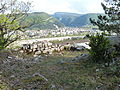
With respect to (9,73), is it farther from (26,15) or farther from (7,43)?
(26,15)

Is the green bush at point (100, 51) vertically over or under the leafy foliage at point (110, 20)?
under

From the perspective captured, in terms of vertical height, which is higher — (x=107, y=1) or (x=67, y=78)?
(x=107, y=1)

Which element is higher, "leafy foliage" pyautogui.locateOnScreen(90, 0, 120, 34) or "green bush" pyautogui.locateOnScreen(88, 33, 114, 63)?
"leafy foliage" pyautogui.locateOnScreen(90, 0, 120, 34)

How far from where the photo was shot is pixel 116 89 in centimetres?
542

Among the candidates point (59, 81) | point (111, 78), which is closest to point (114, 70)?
point (111, 78)

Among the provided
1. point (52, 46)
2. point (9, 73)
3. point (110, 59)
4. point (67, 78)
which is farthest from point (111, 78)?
point (52, 46)

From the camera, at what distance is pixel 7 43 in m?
14.0

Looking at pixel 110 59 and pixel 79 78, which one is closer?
pixel 79 78

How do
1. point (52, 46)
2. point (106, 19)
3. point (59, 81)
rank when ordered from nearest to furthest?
point (59, 81), point (106, 19), point (52, 46)

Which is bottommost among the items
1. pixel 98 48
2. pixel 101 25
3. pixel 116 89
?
pixel 116 89

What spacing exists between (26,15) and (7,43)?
298cm

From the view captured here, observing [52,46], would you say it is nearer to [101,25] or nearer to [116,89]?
[101,25]

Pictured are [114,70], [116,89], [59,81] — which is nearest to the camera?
[116,89]

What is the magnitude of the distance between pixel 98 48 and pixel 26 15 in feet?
26.6
